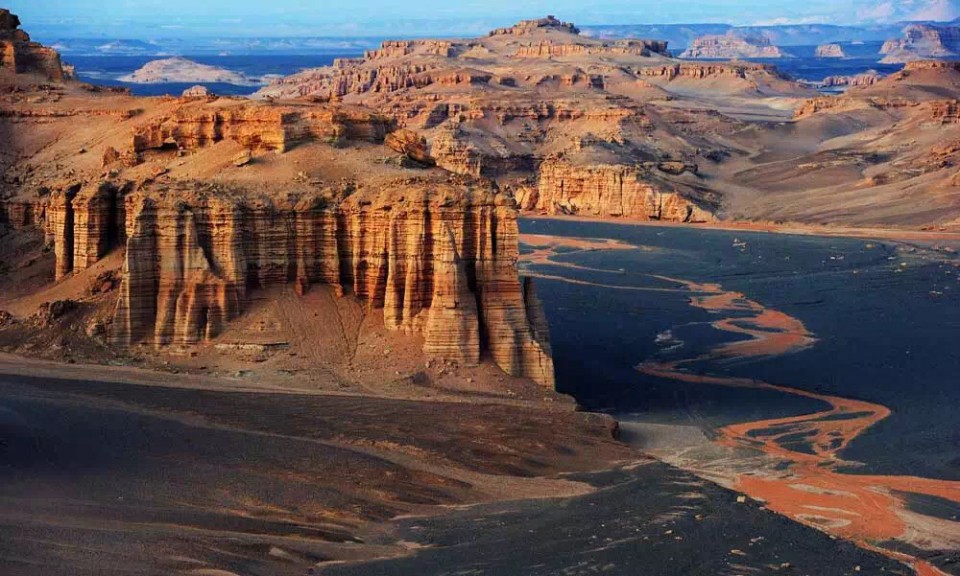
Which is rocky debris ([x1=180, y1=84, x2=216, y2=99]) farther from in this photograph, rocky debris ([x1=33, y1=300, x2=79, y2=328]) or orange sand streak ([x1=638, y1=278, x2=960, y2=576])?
orange sand streak ([x1=638, y1=278, x2=960, y2=576])

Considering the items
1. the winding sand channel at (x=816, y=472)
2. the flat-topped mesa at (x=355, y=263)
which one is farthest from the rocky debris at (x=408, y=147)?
the winding sand channel at (x=816, y=472)

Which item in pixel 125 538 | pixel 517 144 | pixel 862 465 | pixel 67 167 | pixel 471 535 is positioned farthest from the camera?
pixel 517 144

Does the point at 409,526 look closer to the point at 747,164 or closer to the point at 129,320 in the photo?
the point at 129,320

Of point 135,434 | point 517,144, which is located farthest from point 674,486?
point 517,144

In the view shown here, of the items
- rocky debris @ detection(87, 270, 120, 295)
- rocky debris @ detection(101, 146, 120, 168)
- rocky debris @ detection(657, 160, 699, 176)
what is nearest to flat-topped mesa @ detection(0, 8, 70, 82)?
rocky debris @ detection(101, 146, 120, 168)

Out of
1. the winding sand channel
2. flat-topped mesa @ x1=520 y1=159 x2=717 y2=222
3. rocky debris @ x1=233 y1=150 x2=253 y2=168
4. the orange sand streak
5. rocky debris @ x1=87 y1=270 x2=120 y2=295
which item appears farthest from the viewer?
flat-topped mesa @ x1=520 y1=159 x2=717 y2=222

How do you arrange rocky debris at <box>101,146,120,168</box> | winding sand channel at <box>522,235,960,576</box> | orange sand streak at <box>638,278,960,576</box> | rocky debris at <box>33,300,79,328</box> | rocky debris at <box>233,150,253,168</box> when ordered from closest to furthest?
1. winding sand channel at <box>522,235,960,576</box>
2. orange sand streak at <box>638,278,960,576</box>
3. rocky debris at <box>33,300,79,328</box>
4. rocky debris at <box>233,150,253,168</box>
5. rocky debris at <box>101,146,120,168</box>

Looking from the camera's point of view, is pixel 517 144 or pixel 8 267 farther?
pixel 517 144
